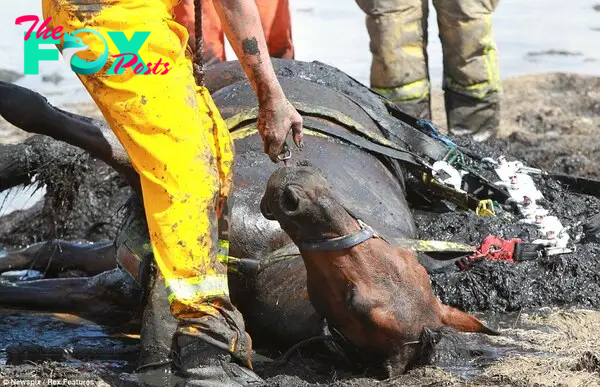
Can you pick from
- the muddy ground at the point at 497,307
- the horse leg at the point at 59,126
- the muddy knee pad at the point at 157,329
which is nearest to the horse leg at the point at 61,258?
the muddy ground at the point at 497,307

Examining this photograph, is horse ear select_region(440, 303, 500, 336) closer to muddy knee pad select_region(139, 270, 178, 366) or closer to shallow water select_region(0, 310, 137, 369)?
muddy knee pad select_region(139, 270, 178, 366)

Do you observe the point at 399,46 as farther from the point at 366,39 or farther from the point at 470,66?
the point at 366,39

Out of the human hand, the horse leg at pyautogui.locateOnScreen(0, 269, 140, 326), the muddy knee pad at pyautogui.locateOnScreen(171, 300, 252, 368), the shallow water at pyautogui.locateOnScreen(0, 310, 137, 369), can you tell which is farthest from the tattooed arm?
the horse leg at pyautogui.locateOnScreen(0, 269, 140, 326)

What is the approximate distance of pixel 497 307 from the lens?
4.26 m

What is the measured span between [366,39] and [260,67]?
722 centimetres

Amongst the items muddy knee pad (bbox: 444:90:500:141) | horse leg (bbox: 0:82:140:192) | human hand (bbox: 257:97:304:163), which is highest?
human hand (bbox: 257:97:304:163)

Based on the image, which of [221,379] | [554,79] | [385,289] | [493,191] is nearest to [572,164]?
[493,191]

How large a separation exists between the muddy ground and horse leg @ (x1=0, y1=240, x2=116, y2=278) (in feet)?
0.30

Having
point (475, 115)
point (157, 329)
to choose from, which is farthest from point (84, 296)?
point (475, 115)

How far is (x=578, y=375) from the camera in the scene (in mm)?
3438

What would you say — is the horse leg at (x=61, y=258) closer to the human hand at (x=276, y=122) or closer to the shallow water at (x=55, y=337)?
the shallow water at (x=55, y=337)

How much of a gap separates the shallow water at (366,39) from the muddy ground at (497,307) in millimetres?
3092

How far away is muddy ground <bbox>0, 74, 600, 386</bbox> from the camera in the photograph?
3.48 metres

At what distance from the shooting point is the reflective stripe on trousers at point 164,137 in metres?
3.19
